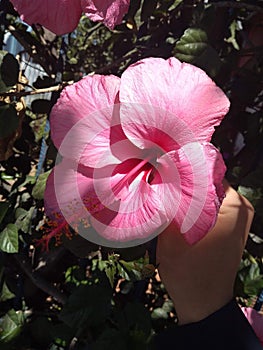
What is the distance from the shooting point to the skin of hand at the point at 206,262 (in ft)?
2.11

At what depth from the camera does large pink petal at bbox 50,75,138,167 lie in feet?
2.07

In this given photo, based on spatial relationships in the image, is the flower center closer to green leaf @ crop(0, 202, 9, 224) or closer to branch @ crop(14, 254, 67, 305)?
green leaf @ crop(0, 202, 9, 224)

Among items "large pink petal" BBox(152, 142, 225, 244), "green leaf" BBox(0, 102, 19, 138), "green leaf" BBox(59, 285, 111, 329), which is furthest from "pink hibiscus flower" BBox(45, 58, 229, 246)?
"green leaf" BBox(59, 285, 111, 329)

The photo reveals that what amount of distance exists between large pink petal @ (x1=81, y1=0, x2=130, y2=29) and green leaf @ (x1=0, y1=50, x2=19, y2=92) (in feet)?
1.11

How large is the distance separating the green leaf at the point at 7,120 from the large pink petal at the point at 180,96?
0.37m

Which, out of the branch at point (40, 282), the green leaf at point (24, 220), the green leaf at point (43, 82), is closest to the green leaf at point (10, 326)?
the branch at point (40, 282)

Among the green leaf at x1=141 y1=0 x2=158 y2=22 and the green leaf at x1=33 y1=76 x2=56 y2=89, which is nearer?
the green leaf at x1=141 y1=0 x2=158 y2=22

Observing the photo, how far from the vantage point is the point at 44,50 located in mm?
1551

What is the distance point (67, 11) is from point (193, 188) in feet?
0.95

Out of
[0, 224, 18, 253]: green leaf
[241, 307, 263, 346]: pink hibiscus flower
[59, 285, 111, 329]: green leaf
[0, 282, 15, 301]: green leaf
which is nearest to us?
[241, 307, 263, 346]: pink hibiscus flower

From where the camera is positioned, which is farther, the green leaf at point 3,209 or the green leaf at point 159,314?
the green leaf at point 159,314

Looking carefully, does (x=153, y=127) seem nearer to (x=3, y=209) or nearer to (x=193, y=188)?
(x=193, y=188)

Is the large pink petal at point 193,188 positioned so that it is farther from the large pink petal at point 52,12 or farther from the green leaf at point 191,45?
the green leaf at point 191,45

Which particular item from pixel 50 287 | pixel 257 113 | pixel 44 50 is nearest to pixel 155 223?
pixel 257 113
